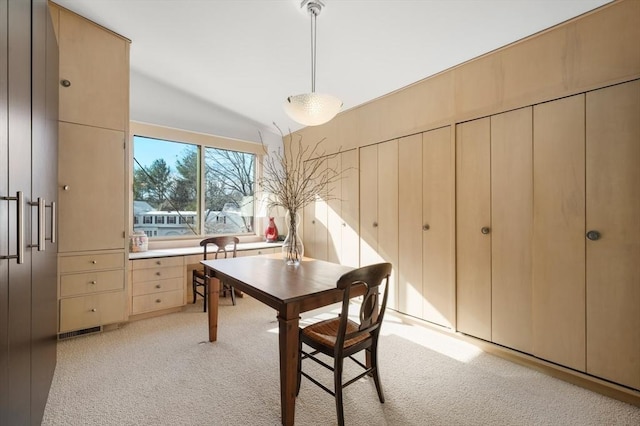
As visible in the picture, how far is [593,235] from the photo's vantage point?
6.43ft

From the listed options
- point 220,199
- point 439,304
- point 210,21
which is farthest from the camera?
point 220,199

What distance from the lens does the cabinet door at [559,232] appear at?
2023 millimetres

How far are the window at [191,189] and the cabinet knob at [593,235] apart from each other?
158 inches

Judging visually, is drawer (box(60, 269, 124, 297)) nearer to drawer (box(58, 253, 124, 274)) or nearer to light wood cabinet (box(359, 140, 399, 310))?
drawer (box(58, 253, 124, 274))

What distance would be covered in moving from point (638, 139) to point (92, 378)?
3890 millimetres

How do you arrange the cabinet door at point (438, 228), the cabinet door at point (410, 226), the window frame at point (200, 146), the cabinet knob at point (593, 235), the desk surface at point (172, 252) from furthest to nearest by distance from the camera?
the window frame at point (200, 146) < the desk surface at point (172, 252) < the cabinet door at point (410, 226) < the cabinet door at point (438, 228) < the cabinet knob at point (593, 235)

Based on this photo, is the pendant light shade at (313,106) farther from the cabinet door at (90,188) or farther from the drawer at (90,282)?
the drawer at (90,282)

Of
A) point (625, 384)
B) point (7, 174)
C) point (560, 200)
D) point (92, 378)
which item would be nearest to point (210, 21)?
point (7, 174)

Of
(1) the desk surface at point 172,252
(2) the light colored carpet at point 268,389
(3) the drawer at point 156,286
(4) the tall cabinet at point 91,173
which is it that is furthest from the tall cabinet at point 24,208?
(1) the desk surface at point 172,252

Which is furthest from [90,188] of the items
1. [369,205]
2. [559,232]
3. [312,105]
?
[559,232]

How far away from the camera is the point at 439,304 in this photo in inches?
112

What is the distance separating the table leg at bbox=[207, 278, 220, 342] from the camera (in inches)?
102

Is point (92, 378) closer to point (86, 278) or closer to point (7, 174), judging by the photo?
point (86, 278)

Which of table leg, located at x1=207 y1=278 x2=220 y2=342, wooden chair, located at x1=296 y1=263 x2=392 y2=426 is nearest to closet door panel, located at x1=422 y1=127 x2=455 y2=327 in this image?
wooden chair, located at x1=296 y1=263 x2=392 y2=426
